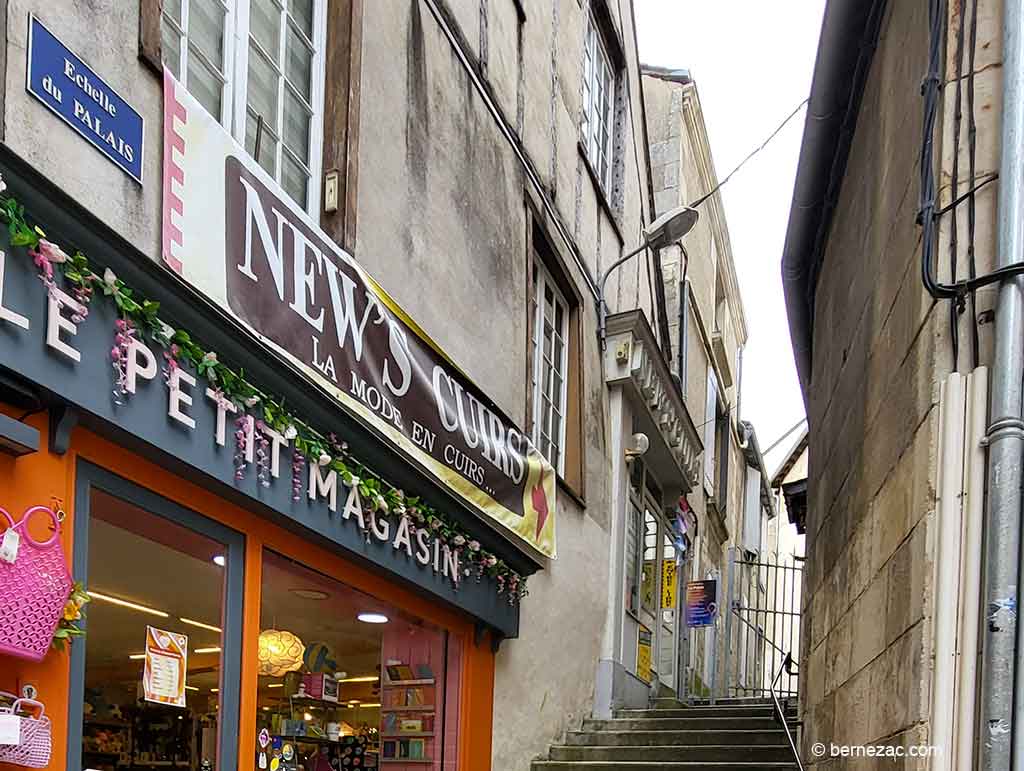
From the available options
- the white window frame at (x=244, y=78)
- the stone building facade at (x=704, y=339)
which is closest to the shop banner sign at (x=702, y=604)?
the stone building facade at (x=704, y=339)

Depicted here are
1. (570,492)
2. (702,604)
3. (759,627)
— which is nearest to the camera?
(570,492)

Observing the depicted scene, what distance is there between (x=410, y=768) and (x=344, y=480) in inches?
83.4

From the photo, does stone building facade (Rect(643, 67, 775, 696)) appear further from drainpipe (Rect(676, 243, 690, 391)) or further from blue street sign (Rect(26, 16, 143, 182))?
blue street sign (Rect(26, 16, 143, 182))

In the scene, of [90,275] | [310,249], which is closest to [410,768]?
[310,249]

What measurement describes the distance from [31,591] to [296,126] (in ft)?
9.34

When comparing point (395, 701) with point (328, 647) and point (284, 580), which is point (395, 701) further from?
point (284, 580)

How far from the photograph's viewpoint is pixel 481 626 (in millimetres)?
6906

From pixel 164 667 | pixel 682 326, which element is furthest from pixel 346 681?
pixel 682 326

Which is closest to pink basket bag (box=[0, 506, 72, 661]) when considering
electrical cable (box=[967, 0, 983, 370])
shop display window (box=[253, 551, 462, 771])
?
shop display window (box=[253, 551, 462, 771])

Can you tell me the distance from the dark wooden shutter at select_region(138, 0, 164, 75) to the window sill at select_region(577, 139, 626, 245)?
19.3 ft

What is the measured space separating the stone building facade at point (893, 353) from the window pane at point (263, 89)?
243cm

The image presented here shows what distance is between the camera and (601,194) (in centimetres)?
1027

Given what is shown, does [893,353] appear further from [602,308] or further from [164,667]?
Answer: [602,308]

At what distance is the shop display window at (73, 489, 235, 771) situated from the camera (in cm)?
384
